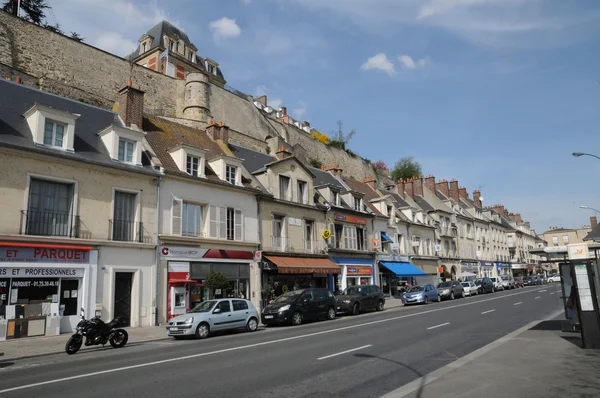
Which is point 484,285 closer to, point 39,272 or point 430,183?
point 430,183

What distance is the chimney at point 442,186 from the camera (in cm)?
5644

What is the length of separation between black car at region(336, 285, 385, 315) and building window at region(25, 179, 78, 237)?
12747mm

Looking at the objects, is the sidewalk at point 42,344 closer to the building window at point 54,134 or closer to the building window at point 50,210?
the building window at point 50,210

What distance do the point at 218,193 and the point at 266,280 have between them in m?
5.72

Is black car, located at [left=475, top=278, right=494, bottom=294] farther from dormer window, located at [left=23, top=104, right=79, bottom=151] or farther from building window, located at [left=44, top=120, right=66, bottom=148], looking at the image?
building window, located at [left=44, top=120, right=66, bottom=148]

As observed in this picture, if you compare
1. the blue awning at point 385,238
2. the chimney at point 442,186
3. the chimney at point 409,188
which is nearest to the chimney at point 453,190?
the chimney at point 442,186

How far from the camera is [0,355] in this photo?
11.6m

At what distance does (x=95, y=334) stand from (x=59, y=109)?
11.5 meters

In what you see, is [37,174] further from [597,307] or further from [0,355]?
[597,307]

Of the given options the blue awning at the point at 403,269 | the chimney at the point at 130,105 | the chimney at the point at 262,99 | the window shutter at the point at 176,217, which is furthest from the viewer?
the chimney at the point at 262,99

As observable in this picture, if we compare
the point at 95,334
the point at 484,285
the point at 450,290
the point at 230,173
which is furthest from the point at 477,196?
the point at 95,334

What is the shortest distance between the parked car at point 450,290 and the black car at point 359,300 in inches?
330

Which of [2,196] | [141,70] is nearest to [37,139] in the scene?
[2,196]

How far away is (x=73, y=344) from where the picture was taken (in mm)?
11844
